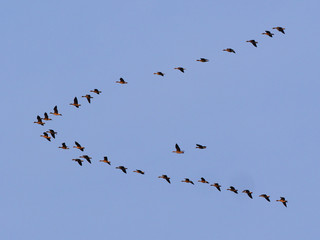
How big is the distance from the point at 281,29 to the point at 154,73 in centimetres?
2033

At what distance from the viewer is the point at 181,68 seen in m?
133

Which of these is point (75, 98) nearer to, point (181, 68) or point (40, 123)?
point (40, 123)

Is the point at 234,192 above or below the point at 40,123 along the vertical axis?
below

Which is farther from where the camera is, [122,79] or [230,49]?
[122,79]

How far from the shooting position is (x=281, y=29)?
132 m

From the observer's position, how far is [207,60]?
5197 inches

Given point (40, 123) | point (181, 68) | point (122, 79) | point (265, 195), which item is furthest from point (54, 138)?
point (265, 195)

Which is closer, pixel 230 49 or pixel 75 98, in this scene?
pixel 230 49

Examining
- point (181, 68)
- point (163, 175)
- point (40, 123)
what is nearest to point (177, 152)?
point (163, 175)

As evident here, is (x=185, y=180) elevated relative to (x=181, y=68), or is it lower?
lower

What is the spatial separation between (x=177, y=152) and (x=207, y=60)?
14.4 meters

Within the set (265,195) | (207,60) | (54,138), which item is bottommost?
(265,195)

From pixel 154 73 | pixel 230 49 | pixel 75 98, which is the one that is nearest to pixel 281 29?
pixel 230 49

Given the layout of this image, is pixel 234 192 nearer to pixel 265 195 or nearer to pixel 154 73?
pixel 265 195
